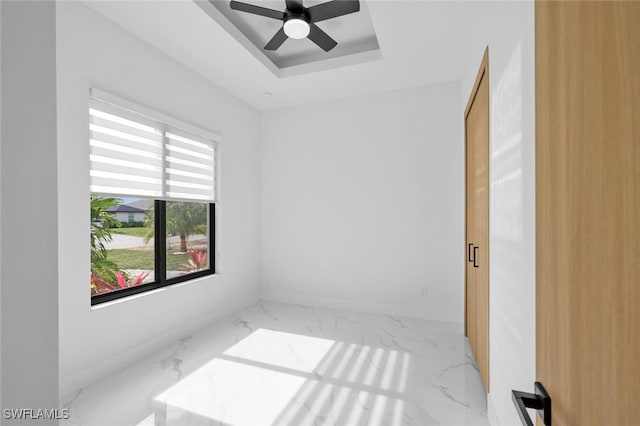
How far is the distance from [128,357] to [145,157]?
171cm

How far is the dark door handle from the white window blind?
276 centimetres

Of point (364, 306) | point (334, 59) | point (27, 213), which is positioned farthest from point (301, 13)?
point (364, 306)

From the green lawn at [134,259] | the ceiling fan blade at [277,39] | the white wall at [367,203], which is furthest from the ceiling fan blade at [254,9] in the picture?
the green lawn at [134,259]

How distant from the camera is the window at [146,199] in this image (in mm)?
2383

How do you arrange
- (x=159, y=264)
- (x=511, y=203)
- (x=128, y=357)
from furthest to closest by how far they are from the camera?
(x=159, y=264)
(x=128, y=357)
(x=511, y=203)

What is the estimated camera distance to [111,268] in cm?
272

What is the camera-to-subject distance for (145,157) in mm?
2691

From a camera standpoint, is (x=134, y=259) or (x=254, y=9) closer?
(x=254, y=9)

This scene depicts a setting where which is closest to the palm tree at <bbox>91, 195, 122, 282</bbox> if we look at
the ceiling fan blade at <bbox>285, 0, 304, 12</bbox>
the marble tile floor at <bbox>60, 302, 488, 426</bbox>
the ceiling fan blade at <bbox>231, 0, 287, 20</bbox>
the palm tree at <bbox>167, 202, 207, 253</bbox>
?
the palm tree at <bbox>167, 202, 207, 253</bbox>

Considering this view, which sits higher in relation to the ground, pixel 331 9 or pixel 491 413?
pixel 331 9

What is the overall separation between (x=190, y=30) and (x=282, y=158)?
1999 mm

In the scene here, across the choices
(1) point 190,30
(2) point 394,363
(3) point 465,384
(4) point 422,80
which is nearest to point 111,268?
(1) point 190,30
